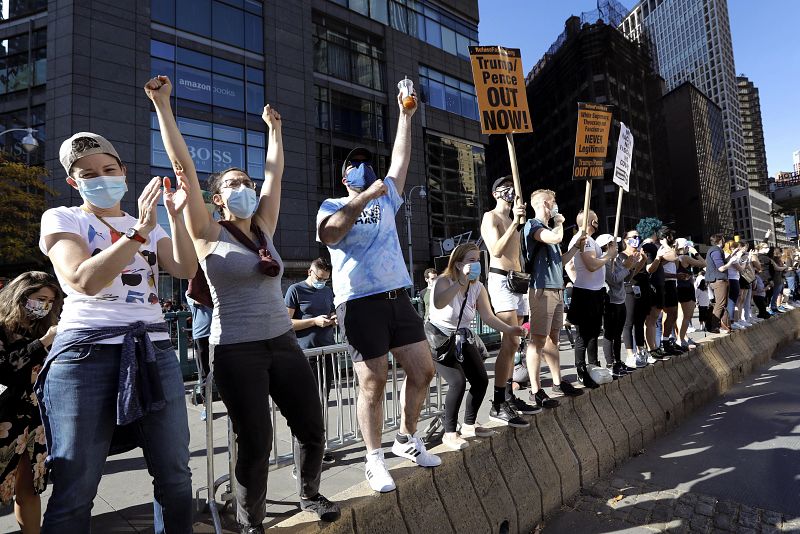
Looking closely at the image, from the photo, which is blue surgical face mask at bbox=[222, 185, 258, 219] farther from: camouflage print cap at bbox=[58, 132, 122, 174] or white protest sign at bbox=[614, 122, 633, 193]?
white protest sign at bbox=[614, 122, 633, 193]

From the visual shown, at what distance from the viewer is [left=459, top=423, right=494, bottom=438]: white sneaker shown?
344 cm

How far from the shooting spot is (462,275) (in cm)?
374

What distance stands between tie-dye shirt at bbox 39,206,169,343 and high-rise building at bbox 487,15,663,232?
6210 cm

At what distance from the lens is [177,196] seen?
215 centimetres

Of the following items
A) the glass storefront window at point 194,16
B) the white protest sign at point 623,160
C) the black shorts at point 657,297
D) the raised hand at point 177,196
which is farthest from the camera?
the glass storefront window at point 194,16

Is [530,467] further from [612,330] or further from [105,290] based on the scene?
[105,290]

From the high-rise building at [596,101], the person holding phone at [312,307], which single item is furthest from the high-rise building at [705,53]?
the person holding phone at [312,307]

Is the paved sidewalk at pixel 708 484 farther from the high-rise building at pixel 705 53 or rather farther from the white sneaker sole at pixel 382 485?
the high-rise building at pixel 705 53

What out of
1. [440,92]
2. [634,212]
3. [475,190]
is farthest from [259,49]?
[634,212]

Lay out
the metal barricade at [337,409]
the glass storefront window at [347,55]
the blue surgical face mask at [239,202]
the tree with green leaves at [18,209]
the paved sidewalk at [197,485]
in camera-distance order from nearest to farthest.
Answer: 1. the blue surgical face mask at [239,202]
2. the paved sidewalk at [197,485]
3. the metal barricade at [337,409]
4. the tree with green leaves at [18,209]
5. the glass storefront window at [347,55]

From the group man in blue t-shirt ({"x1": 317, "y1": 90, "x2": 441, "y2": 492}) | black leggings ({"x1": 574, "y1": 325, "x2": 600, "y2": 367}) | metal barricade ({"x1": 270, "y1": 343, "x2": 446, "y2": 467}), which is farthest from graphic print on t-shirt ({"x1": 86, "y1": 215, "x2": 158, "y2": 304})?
black leggings ({"x1": 574, "y1": 325, "x2": 600, "y2": 367})

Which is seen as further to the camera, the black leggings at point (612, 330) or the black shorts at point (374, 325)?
the black leggings at point (612, 330)

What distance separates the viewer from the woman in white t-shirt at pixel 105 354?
1801mm

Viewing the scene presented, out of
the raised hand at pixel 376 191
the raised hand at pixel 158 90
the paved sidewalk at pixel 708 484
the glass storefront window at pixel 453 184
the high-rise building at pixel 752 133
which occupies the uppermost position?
the high-rise building at pixel 752 133
